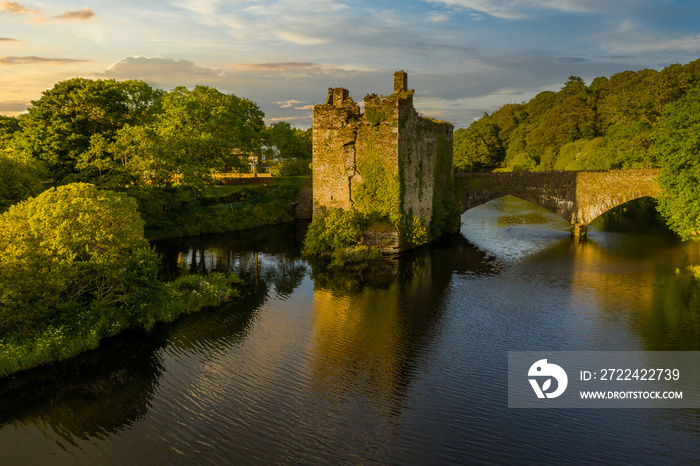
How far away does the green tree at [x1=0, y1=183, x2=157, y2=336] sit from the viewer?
581 inches

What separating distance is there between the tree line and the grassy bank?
2658 centimetres

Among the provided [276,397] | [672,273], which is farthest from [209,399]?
[672,273]

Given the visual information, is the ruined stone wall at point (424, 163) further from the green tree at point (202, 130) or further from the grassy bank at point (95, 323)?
the green tree at point (202, 130)

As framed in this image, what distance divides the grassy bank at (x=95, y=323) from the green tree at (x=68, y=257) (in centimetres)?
25

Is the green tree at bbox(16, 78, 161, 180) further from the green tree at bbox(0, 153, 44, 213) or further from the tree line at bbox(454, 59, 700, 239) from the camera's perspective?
the tree line at bbox(454, 59, 700, 239)

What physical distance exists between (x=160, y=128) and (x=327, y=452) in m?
34.7

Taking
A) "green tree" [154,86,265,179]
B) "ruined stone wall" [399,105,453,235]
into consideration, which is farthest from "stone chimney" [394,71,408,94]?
"green tree" [154,86,265,179]

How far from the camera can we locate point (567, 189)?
3728 centimetres

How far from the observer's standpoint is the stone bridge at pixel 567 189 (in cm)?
3488

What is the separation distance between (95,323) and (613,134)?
4858cm

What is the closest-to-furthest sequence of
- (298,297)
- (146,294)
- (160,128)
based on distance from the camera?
(146,294) < (298,297) < (160,128)

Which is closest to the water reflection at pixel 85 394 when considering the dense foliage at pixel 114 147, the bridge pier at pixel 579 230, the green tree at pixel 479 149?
the dense foliage at pixel 114 147

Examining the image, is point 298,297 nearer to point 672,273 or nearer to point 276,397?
point 276,397

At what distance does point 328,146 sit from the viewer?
30516mm
